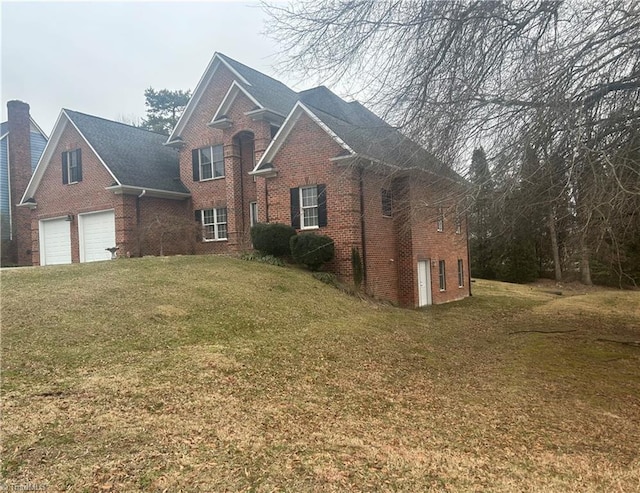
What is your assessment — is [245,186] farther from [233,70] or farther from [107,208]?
[107,208]

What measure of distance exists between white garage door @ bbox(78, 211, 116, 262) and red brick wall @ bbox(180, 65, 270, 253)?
3.70 meters

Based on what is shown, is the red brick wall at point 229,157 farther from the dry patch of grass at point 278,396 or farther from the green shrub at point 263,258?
the dry patch of grass at point 278,396

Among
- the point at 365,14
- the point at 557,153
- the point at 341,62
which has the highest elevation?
the point at 365,14

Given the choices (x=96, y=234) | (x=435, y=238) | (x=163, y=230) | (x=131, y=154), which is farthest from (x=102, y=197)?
(x=435, y=238)

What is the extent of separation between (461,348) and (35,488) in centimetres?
864

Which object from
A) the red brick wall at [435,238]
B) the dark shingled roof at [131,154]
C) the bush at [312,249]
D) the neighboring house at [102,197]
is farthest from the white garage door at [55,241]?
the red brick wall at [435,238]

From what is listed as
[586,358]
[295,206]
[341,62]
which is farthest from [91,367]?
[295,206]

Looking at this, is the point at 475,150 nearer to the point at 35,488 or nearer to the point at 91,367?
the point at 91,367

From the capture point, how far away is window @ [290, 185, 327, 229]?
15.4 m

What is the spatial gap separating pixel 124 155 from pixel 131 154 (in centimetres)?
51

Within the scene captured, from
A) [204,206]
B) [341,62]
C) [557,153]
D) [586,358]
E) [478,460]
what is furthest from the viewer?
[204,206]

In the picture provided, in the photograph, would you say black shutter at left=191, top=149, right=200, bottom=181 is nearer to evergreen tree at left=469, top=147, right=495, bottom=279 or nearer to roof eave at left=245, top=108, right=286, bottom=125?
roof eave at left=245, top=108, right=286, bottom=125

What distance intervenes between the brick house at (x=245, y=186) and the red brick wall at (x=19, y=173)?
3420 millimetres

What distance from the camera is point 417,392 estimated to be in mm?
6570
